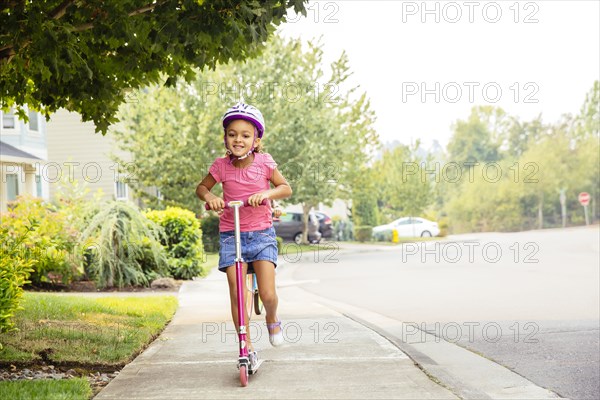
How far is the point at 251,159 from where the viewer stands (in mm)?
6035

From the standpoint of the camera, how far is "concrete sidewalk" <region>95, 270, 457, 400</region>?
5.46m

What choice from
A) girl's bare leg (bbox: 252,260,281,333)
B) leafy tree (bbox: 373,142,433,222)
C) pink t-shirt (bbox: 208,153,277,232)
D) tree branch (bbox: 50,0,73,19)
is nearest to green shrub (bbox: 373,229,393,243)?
leafy tree (bbox: 373,142,433,222)

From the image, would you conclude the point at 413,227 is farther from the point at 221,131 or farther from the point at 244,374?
the point at 244,374

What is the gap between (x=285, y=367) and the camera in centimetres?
636

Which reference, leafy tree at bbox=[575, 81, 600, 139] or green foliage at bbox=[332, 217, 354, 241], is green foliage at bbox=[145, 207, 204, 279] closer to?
green foliage at bbox=[332, 217, 354, 241]

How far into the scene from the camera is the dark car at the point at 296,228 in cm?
4044

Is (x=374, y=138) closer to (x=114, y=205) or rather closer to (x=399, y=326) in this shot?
(x=114, y=205)

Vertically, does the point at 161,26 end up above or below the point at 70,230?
above

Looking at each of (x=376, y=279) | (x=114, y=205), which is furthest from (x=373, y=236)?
(x=114, y=205)

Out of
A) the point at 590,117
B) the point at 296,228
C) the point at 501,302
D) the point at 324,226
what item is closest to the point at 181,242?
the point at 501,302

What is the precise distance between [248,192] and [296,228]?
34.8 meters

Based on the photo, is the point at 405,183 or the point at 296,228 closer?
the point at 296,228

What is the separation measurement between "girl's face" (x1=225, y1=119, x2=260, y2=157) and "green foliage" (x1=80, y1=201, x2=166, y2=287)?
9506 millimetres

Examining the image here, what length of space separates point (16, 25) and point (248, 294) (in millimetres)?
2877
